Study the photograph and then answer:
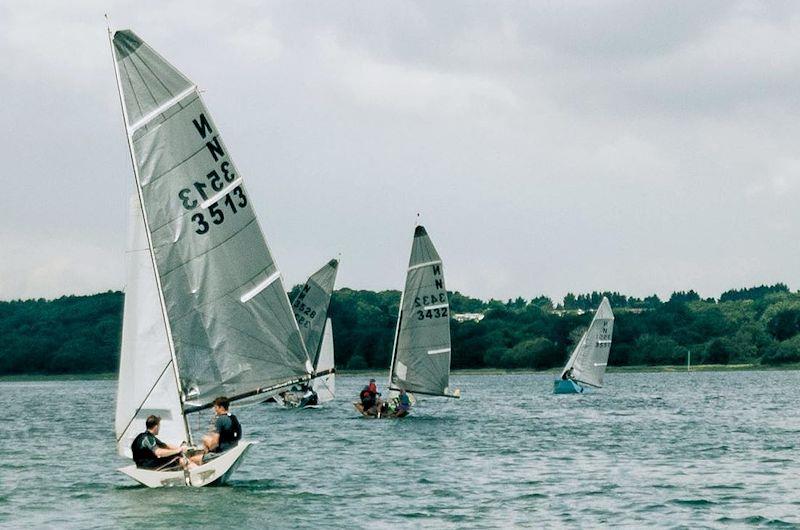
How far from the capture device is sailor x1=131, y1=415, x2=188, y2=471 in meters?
27.5

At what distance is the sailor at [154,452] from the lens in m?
27.5

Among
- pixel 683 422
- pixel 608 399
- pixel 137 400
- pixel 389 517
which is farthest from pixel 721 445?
pixel 608 399

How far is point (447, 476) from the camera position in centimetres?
3606

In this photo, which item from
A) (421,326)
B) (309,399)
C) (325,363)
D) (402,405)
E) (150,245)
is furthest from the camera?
(325,363)

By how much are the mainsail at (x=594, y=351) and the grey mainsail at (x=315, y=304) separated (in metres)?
27.3

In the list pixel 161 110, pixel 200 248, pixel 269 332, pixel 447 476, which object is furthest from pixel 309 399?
pixel 161 110

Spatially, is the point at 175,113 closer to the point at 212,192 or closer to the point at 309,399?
the point at 212,192

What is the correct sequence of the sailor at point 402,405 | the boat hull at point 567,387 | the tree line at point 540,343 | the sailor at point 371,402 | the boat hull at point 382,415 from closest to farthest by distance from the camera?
the sailor at point 402,405 → the boat hull at point 382,415 → the sailor at point 371,402 → the boat hull at point 567,387 → the tree line at point 540,343

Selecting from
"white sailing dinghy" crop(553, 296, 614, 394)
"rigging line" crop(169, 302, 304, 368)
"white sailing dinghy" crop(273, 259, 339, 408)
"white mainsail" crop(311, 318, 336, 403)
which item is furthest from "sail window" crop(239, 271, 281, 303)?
"white sailing dinghy" crop(553, 296, 614, 394)

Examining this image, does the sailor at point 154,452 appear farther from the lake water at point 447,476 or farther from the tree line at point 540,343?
the tree line at point 540,343

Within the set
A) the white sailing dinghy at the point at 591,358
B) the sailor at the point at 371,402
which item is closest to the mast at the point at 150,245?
the sailor at the point at 371,402

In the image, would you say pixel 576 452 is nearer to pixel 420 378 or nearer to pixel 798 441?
pixel 798 441

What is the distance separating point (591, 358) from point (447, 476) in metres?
64.1

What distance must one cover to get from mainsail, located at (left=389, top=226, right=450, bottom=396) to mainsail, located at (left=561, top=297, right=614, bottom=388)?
37598 millimetres
